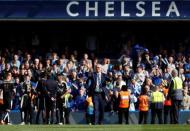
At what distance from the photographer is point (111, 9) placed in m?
28.0

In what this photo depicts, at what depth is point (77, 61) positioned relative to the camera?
2841cm

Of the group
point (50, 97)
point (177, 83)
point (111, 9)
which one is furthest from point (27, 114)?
point (111, 9)

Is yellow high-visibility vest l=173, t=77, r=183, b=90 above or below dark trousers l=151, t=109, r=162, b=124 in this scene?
above

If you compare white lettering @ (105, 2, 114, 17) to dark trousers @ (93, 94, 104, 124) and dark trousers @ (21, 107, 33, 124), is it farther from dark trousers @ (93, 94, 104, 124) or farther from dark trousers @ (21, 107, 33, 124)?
dark trousers @ (21, 107, 33, 124)

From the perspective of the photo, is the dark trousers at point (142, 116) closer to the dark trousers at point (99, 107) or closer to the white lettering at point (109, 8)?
the dark trousers at point (99, 107)

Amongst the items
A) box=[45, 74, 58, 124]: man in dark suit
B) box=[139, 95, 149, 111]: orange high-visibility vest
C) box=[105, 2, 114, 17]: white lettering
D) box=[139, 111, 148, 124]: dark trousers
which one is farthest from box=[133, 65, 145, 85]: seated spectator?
box=[45, 74, 58, 124]: man in dark suit

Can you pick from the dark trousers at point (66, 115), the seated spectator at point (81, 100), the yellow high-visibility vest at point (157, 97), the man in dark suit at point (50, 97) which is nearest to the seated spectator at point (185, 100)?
the yellow high-visibility vest at point (157, 97)

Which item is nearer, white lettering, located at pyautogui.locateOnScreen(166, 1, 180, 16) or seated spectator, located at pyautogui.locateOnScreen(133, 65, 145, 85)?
seated spectator, located at pyautogui.locateOnScreen(133, 65, 145, 85)

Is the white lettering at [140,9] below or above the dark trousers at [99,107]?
above

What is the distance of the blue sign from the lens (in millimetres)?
27984

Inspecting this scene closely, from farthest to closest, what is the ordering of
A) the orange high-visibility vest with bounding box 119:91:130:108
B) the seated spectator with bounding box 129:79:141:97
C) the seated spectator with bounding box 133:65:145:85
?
the seated spectator with bounding box 133:65:145:85
the seated spectator with bounding box 129:79:141:97
the orange high-visibility vest with bounding box 119:91:130:108

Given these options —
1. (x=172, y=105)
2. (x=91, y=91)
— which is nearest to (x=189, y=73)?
(x=172, y=105)

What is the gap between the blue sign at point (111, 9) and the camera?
91.8 ft

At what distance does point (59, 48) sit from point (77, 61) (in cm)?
146
